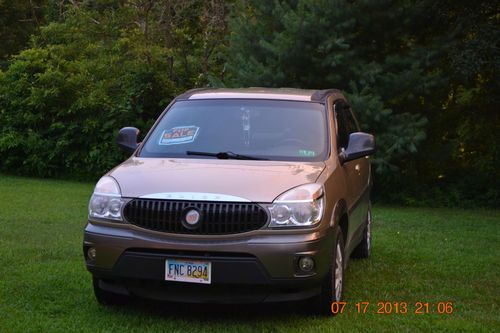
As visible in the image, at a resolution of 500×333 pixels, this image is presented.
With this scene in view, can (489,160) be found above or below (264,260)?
below

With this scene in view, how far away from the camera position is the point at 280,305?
6.07 metres

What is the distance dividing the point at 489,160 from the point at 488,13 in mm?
3405

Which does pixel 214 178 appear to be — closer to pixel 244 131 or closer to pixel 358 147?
pixel 244 131

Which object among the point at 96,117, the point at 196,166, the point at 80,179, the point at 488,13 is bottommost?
the point at 80,179

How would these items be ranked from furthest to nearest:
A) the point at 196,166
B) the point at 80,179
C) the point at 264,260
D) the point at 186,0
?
the point at 186,0 < the point at 80,179 < the point at 196,166 < the point at 264,260

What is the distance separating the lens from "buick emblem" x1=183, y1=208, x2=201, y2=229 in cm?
526

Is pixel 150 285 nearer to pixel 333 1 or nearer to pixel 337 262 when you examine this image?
pixel 337 262

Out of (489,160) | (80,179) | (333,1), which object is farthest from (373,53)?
(80,179)

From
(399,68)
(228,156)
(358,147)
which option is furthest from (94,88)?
(228,156)

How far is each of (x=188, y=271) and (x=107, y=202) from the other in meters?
0.83

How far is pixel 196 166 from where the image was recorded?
5.83 metres

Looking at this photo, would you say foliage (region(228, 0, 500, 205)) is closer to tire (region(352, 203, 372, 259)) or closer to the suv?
tire (region(352, 203, 372, 259))

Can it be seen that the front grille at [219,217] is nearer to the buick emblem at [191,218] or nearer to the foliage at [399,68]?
the buick emblem at [191,218]
